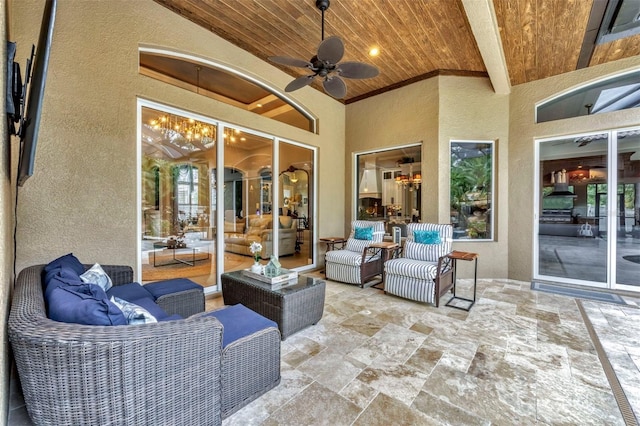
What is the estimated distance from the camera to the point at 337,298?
390 centimetres

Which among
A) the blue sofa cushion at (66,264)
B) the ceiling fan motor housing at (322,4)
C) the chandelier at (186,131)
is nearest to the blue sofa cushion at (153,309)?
the blue sofa cushion at (66,264)

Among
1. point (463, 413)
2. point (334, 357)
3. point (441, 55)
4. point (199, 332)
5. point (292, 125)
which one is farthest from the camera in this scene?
point (292, 125)

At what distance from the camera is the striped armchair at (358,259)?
4.41 meters

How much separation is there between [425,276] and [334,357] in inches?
70.3

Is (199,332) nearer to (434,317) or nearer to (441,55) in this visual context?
(434,317)

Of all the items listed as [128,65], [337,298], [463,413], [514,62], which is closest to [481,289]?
[337,298]

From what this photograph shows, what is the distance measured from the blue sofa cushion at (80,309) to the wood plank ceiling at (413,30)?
3.37 m

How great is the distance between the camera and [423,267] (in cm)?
360

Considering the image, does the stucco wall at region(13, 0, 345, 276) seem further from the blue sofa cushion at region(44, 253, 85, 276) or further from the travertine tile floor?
the travertine tile floor

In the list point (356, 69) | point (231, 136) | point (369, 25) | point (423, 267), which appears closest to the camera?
point (356, 69)

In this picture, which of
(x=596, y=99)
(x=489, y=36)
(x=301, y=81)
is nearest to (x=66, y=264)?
(x=301, y=81)

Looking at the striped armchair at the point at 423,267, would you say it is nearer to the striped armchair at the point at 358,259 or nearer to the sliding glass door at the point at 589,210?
the striped armchair at the point at 358,259

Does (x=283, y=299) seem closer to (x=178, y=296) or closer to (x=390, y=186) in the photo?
(x=178, y=296)

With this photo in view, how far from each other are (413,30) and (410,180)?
2732mm
